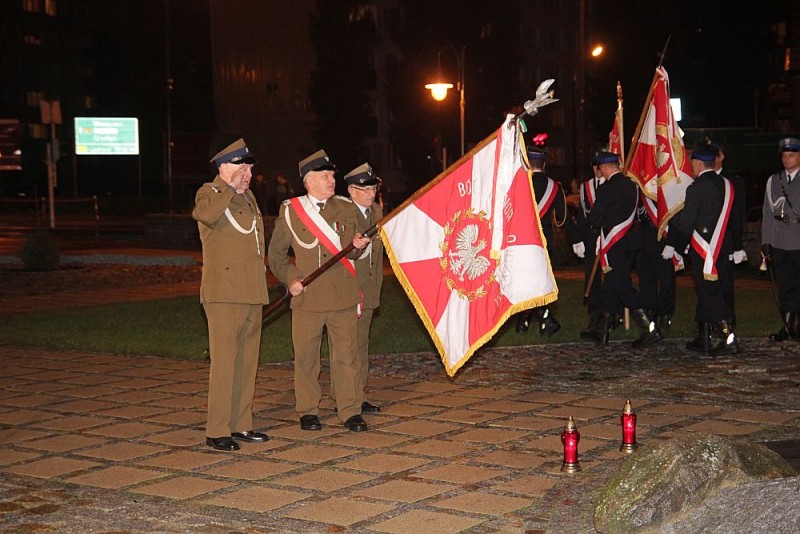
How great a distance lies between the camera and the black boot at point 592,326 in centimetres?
1303

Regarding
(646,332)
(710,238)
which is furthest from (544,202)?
(710,238)

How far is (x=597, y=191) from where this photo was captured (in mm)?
12961

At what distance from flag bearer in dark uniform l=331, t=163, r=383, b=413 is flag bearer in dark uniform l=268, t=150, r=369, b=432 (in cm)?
35

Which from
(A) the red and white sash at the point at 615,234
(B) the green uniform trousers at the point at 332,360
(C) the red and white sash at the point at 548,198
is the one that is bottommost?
(B) the green uniform trousers at the point at 332,360

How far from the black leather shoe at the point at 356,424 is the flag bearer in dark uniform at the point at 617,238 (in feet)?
15.8

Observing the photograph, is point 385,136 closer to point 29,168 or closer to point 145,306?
point 29,168

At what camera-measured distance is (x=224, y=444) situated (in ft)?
26.0

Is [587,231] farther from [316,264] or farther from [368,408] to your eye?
[316,264]

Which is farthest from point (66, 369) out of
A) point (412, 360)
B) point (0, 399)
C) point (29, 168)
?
point (29, 168)

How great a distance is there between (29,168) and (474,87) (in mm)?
27640

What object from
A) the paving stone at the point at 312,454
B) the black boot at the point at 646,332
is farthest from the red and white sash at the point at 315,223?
the black boot at the point at 646,332

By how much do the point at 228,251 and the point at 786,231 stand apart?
23.2ft

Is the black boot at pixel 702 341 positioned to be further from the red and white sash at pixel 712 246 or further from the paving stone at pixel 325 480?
the paving stone at pixel 325 480

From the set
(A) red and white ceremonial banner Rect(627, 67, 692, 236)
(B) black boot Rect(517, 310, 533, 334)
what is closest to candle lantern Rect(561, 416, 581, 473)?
(A) red and white ceremonial banner Rect(627, 67, 692, 236)
